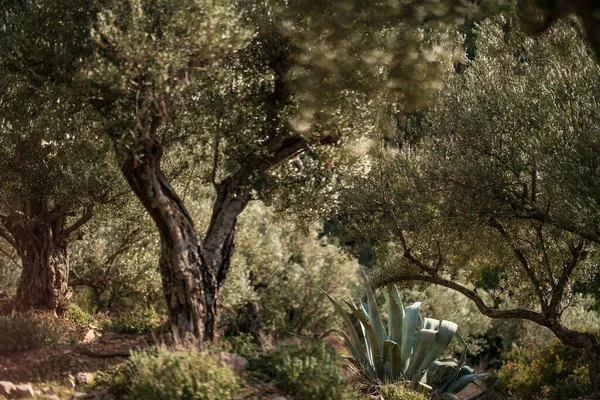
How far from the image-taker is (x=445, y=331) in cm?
1811

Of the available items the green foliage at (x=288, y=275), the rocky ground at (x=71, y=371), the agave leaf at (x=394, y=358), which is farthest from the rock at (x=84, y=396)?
the green foliage at (x=288, y=275)

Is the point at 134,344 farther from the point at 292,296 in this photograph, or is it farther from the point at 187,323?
the point at 292,296

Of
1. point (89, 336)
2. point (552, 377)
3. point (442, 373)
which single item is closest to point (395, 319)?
point (442, 373)

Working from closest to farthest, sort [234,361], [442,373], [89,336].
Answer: [234,361]
[442,373]
[89,336]

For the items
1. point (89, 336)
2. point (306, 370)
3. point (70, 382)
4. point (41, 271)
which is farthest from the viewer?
point (41, 271)

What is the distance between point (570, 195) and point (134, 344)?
9.23m

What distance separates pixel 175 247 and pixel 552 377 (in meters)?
13.8

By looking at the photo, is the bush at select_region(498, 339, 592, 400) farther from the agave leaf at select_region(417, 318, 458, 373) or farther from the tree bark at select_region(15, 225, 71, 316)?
the tree bark at select_region(15, 225, 71, 316)

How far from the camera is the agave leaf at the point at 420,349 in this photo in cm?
1745

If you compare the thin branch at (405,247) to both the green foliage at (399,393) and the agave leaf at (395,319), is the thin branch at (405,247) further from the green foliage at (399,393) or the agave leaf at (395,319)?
the green foliage at (399,393)

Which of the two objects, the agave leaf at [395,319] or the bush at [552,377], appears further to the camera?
the bush at [552,377]

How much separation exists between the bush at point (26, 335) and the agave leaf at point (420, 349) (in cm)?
768

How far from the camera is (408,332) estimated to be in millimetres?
18453

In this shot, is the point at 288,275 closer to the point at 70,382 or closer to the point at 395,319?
the point at 395,319
